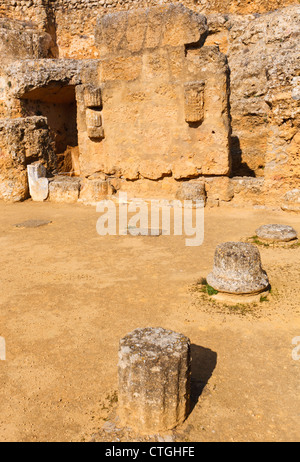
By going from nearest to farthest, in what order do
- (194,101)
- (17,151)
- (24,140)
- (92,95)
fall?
(194,101)
(92,95)
(17,151)
(24,140)

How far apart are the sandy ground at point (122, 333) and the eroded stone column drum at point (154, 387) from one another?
0.52 ft

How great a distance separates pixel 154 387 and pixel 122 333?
46.2 inches

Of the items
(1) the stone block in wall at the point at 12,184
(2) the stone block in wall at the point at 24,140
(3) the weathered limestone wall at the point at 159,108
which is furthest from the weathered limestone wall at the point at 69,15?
(1) the stone block in wall at the point at 12,184

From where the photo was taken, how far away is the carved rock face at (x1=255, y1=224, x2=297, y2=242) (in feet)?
19.5

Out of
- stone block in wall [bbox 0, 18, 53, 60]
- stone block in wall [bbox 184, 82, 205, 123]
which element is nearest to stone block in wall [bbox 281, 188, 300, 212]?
stone block in wall [bbox 184, 82, 205, 123]

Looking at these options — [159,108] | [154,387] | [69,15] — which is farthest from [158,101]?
[69,15]

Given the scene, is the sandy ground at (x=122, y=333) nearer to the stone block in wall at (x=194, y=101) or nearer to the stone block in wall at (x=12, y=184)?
the stone block in wall at (x=194, y=101)

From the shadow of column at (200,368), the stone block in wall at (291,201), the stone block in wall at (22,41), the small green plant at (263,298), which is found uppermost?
the stone block in wall at (22,41)

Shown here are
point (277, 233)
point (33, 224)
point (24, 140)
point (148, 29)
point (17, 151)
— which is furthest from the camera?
point (24, 140)

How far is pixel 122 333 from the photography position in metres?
3.43

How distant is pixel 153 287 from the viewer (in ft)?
14.6

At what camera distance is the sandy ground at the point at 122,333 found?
2.41 metres

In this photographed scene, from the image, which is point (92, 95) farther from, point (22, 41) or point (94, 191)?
point (22, 41)

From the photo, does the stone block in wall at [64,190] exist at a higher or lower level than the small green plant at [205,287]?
higher
